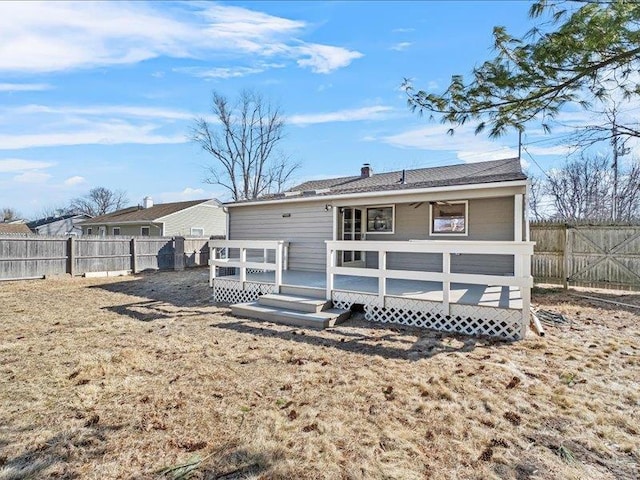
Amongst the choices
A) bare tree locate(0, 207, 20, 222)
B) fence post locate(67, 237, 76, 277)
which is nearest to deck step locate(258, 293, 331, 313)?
fence post locate(67, 237, 76, 277)

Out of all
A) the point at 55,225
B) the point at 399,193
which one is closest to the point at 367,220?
the point at 399,193

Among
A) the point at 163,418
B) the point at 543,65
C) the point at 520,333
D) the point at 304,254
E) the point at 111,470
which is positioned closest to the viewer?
the point at 111,470

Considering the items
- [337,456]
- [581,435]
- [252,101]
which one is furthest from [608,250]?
[252,101]

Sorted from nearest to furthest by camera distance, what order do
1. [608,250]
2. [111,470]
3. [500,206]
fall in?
1. [111,470]
2. [500,206]
3. [608,250]

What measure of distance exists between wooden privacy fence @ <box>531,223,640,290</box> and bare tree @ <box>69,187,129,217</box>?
176 feet

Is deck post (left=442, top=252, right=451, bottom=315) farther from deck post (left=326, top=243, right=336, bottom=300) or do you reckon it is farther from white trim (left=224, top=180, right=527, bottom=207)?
white trim (left=224, top=180, right=527, bottom=207)

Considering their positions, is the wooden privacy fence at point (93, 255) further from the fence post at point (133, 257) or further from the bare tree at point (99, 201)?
the bare tree at point (99, 201)

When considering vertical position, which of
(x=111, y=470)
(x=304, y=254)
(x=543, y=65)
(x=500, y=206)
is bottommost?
(x=111, y=470)

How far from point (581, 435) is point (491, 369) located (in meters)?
1.42

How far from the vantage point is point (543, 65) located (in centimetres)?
448

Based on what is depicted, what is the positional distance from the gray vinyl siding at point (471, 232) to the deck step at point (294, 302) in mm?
3622

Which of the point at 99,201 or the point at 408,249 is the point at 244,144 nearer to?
the point at 408,249

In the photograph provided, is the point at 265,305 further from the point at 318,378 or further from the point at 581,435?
the point at 581,435

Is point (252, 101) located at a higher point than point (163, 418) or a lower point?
higher
